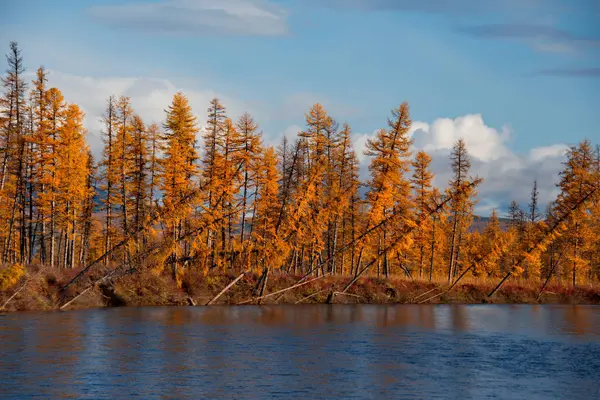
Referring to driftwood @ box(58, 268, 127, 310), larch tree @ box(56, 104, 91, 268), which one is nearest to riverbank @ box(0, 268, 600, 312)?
driftwood @ box(58, 268, 127, 310)

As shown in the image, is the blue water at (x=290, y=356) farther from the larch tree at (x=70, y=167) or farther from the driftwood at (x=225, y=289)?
the larch tree at (x=70, y=167)

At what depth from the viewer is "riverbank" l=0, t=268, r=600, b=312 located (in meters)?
44.3

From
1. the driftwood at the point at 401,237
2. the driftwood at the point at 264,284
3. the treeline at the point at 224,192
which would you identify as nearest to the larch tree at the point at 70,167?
the treeline at the point at 224,192

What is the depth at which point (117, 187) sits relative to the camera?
68875 mm

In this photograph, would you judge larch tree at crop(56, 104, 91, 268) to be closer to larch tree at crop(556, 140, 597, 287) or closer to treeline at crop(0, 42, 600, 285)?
treeline at crop(0, 42, 600, 285)

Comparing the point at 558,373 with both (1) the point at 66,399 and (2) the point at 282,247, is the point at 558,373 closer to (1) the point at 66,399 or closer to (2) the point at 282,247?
(1) the point at 66,399

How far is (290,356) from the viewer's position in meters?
26.0

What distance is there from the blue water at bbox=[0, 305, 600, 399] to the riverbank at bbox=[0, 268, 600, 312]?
350cm

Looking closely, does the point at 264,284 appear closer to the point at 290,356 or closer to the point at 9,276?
the point at 9,276

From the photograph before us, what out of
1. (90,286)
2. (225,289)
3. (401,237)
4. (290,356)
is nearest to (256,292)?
(225,289)

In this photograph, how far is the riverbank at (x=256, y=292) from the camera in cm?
4434

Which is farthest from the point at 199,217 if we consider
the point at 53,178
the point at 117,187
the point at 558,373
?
the point at 558,373

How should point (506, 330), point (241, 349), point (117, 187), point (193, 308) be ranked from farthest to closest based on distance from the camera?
point (117, 187)
point (193, 308)
point (506, 330)
point (241, 349)

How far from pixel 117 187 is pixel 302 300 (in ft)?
83.8
